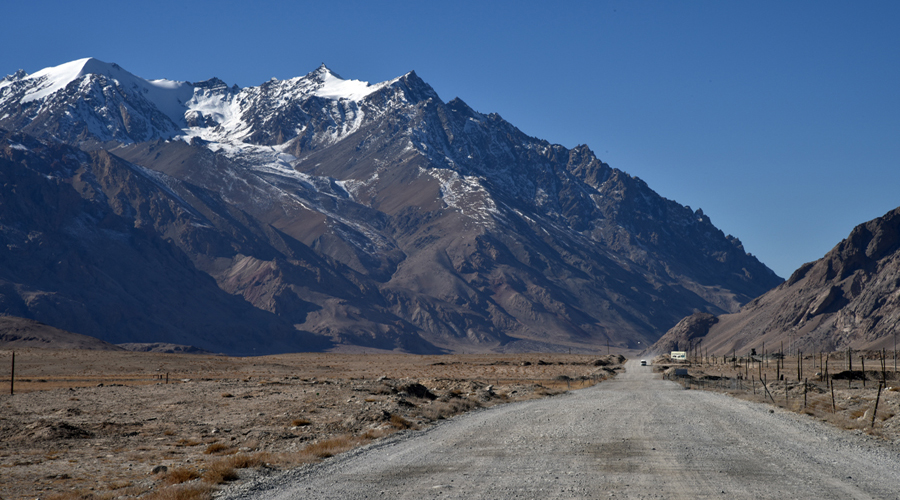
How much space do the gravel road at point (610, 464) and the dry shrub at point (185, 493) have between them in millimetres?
520

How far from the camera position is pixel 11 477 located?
20.2 meters

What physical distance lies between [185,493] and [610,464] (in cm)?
1024

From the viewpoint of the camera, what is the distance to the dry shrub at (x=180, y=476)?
18828mm

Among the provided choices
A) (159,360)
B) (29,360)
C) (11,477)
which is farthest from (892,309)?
(11,477)

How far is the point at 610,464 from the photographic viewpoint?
65.7 ft

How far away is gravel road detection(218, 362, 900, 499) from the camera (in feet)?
55.5

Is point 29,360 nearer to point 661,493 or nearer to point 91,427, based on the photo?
point 91,427

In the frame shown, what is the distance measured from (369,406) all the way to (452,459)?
14.9m

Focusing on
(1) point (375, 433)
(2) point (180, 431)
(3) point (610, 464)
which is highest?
(3) point (610, 464)

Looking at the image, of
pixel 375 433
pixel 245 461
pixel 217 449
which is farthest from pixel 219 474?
pixel 375 433

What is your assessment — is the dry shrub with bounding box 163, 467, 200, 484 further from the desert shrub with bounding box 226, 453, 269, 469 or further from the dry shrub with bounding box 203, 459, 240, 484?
the desert shrub with bounding box 226, 453, 269, 469

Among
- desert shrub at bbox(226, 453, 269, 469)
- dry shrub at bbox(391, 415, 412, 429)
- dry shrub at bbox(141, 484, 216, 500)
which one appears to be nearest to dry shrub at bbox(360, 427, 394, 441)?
dry shrub at bbox(391, 415, 412, 429)

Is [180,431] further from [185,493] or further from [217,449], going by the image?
[185,493]

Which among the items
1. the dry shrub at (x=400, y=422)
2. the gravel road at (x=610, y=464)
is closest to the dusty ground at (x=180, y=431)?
the dry shrub at (x=400, y=422)
